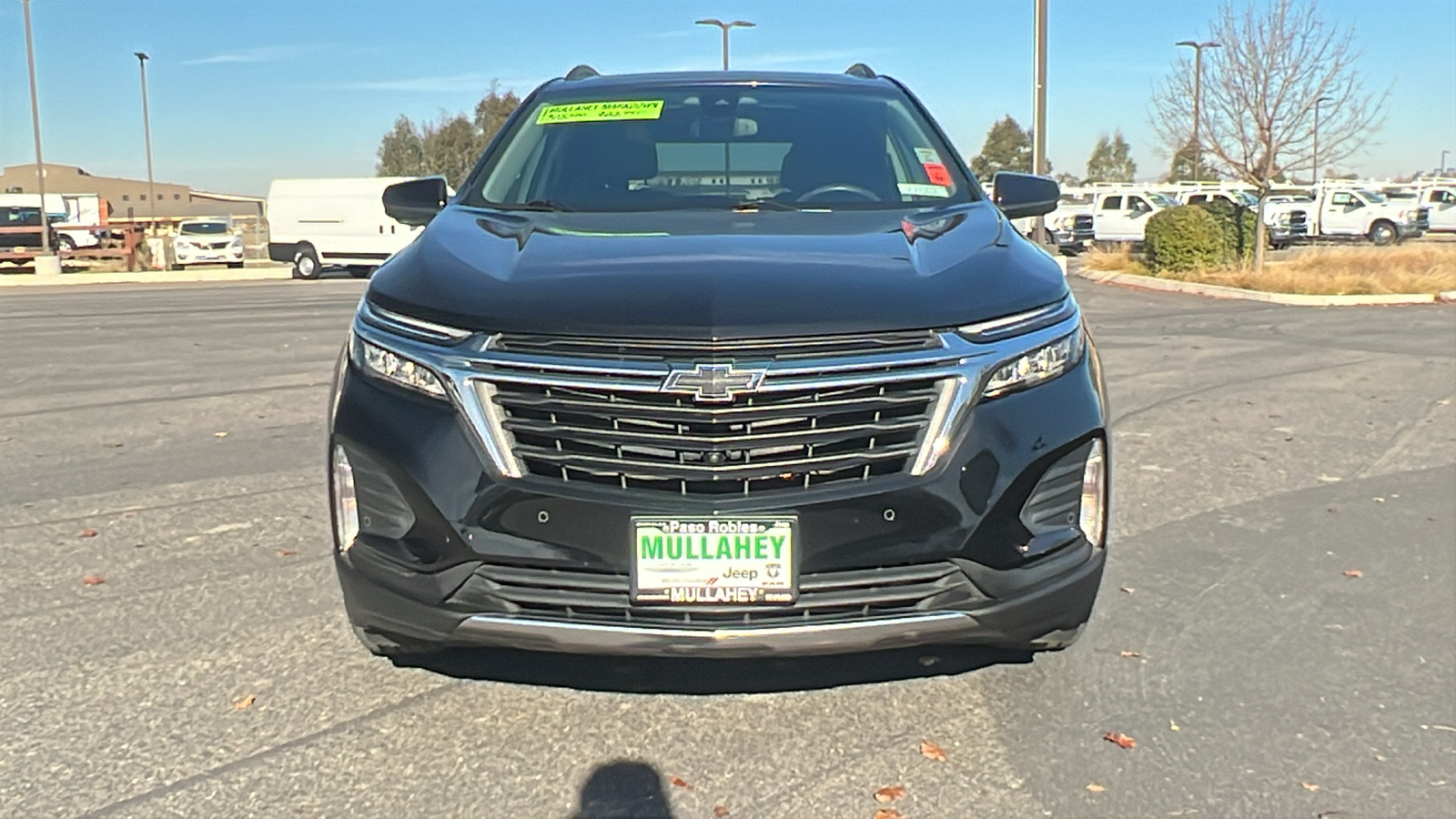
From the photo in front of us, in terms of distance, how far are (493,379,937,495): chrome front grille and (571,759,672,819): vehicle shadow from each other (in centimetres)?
73

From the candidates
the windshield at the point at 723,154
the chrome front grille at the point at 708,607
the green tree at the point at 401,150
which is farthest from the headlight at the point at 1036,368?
the green tree at the point at 401,150

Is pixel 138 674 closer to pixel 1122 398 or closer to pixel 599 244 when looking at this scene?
pixel 599 244

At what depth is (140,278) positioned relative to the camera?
3042 centimetres

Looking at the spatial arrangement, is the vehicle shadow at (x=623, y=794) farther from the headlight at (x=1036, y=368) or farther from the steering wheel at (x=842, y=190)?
the steering wheel at (x=842, y=190)

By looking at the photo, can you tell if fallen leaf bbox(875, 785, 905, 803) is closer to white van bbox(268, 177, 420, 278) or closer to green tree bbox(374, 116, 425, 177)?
white van bbox(268, 177, 420, 278)

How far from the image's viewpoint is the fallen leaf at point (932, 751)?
123 inches

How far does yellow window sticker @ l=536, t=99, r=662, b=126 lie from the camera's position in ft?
14.8

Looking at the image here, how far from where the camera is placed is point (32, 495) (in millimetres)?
5797

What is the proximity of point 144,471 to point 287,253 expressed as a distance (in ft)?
80.3

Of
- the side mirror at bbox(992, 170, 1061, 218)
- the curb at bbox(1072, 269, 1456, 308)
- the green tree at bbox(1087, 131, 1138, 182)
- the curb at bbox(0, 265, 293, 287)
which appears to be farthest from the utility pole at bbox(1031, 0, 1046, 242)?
the green tree at bbox(1087, 131, 1138, 182)

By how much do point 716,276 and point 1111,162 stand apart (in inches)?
3847

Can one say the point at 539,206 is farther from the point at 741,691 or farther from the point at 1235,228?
Result: the point at 1235,228

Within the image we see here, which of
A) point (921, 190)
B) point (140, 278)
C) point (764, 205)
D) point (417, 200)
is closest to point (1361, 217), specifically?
point (140, 278)

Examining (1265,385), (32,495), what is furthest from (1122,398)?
(32,495)
